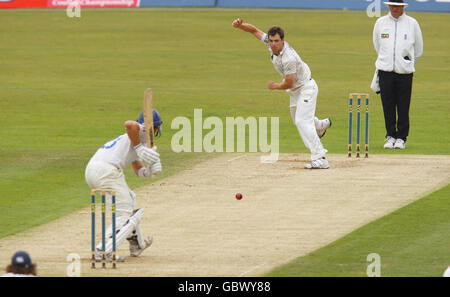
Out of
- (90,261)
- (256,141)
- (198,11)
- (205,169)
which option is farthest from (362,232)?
(198,11)

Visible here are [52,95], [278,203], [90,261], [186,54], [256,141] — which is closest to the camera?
[90,261]

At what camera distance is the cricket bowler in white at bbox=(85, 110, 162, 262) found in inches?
463

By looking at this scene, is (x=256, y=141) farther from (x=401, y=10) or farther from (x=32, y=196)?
(x=32, y=196)

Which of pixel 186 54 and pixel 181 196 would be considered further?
pixel 186 54

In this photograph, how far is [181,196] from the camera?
15672 millimetres

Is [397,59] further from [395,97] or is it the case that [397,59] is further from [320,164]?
[320,164]

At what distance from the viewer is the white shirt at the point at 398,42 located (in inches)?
773

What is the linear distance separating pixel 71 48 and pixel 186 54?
182 inches

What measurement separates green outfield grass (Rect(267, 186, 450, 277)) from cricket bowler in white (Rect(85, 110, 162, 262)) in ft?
5.69

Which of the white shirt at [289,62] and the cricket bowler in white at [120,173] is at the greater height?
the white shirt at [289,62]

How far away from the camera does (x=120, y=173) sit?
12.1 m

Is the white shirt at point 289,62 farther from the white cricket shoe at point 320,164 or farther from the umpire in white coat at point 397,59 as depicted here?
the umpire in white coat at point 397,59

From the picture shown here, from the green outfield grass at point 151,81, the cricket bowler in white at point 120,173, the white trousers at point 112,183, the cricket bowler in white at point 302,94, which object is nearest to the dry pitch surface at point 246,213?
the cricket bowler in white at point 120,173

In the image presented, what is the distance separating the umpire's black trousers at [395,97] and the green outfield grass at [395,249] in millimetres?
5389
